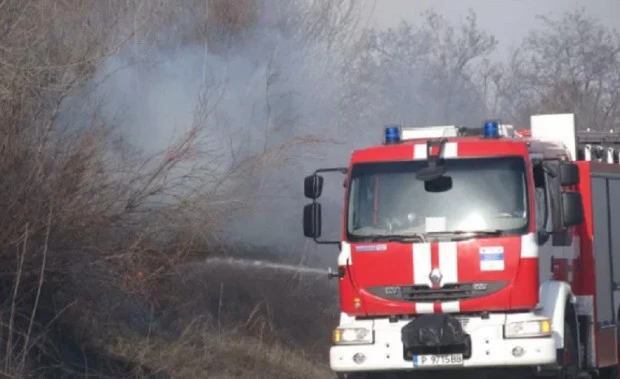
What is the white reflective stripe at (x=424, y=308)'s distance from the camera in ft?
39.5

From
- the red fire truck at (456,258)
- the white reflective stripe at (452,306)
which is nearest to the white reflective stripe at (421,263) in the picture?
the red fire truck at (456,258)

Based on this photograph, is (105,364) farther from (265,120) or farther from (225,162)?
(265,120)

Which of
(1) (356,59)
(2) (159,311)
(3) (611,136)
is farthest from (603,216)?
(1) (356,59)

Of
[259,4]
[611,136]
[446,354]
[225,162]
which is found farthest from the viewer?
[259,4]

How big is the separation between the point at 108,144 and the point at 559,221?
4.67m

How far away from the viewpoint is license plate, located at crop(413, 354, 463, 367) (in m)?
11.8

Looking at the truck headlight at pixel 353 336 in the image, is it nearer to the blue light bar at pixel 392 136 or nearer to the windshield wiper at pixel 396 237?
the windshield wiper at pixel 396 237

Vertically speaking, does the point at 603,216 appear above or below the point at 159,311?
above

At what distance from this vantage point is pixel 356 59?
2262 cm

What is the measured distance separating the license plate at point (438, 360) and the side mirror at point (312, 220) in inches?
73.1

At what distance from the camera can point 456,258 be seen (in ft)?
39.3

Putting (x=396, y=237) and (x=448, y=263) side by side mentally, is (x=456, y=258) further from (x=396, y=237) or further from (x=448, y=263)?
(x=396, y=237)

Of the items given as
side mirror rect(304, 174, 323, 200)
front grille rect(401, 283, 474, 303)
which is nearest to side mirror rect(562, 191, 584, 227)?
front grille rect(401, 283, 474, 303)

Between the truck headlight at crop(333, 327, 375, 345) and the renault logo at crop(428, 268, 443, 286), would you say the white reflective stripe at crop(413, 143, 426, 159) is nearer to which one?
the renault logo at crop(428, 268, 443, 286)
